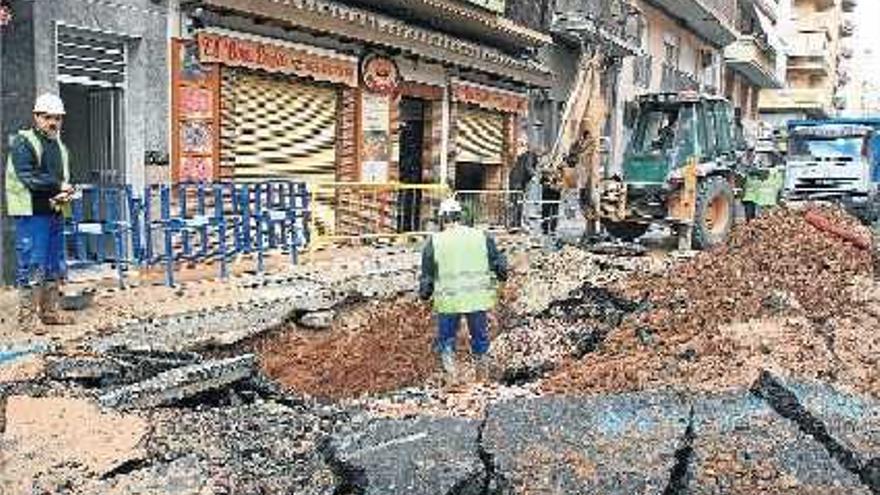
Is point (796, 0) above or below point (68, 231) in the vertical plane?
above

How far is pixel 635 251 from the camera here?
14766 millimetres

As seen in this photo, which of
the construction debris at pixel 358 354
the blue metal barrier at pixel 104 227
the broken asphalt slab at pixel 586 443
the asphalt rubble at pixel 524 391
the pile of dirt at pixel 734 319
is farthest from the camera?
the blue metal barrier at pixel 104 227

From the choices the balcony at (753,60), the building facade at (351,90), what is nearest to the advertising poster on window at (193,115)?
the building facade at (351,90)

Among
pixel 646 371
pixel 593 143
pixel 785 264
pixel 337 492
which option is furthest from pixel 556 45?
pixel 337 492

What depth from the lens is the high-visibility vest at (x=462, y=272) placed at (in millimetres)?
7867

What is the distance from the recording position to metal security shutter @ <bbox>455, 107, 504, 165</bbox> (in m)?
19.5

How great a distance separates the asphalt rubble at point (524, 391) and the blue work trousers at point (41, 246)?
0.87m

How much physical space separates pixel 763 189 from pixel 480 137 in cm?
581

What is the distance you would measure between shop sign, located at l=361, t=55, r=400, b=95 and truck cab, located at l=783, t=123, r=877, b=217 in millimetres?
10752

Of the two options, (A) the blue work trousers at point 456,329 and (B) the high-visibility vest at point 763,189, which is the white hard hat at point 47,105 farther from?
(B) the high-visibility vest at point 763,189

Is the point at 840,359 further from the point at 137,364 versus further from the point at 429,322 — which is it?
the point at 137,364

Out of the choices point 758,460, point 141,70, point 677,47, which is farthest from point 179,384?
point 677,47

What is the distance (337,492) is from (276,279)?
20.3 feet

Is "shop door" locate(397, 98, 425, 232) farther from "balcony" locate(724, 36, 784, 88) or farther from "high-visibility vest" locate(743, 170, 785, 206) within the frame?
"balcony" locate(724, 36, 784, 88)
